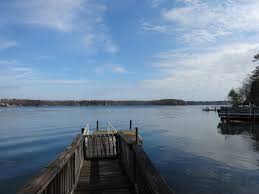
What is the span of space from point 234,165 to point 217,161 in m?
1.36

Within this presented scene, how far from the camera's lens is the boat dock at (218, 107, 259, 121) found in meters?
51.2

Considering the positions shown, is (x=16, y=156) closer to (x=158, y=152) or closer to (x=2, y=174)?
(x=2, y=174)

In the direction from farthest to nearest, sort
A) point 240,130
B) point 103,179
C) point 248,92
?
point 248,92
point 240,130
point 103,179

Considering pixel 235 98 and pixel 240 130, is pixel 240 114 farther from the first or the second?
pixel 235 98

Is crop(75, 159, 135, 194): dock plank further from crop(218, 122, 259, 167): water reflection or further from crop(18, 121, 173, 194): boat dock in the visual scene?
crop(218, 122, 259, 167): water reflection

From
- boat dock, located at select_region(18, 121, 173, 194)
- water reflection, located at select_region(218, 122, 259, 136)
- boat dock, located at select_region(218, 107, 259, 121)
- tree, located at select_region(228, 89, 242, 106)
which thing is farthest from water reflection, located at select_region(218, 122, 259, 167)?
tree, located at select_region(228, 89, 242, 106)

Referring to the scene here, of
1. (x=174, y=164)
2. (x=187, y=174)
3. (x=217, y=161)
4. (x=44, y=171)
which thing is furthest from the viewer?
(x=217, y=161)

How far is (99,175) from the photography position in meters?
9.03

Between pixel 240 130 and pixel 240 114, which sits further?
pixel 240 114

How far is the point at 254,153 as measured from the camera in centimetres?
2189

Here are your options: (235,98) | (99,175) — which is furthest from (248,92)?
(99,175)

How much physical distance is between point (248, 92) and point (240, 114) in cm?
3356

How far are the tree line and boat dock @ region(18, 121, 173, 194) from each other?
52.8 metres

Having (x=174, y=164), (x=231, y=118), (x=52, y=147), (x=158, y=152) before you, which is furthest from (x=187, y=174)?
(x=231, y=118)
